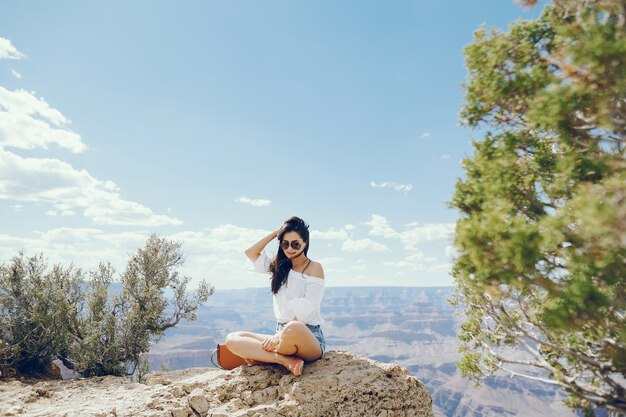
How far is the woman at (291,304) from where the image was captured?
217 inches

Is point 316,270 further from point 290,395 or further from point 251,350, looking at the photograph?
point 290,395

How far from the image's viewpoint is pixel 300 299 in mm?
5668

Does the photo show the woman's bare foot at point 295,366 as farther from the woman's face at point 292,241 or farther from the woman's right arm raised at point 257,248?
the woman's right arm raised at point 257,248

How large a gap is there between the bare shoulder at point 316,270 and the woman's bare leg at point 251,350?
1295 millimetres

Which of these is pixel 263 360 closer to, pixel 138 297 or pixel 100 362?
pixel 100 362

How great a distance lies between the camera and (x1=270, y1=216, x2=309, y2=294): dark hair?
6.11 metres

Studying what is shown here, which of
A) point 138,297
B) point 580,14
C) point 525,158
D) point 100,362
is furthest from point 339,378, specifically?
point 138,297

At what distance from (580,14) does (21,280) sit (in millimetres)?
15387

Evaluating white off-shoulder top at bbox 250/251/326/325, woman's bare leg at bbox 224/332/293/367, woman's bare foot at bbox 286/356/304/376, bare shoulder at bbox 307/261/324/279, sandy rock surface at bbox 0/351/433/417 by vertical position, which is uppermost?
bare shoulder at bbox 307/261/324/279

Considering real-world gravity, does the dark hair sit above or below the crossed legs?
above

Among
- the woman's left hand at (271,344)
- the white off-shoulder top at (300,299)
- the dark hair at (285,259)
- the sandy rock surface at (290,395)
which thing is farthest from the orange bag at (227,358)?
the dark hair at (285,259)

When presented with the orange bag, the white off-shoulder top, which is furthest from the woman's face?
the orange bag

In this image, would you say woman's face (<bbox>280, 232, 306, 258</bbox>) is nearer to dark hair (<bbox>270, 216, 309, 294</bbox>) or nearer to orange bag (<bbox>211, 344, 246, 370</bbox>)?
dark hair (<bbox>270, 216, 309, 294</bbox>)

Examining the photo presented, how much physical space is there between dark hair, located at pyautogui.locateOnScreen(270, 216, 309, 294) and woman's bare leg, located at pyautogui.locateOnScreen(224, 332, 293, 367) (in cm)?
86
